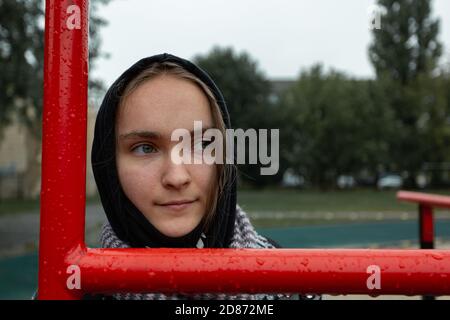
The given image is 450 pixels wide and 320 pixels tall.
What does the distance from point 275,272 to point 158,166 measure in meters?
0.29

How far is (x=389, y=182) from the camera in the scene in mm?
35906

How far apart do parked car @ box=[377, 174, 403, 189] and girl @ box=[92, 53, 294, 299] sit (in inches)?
1418

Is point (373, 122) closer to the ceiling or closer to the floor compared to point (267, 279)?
closer to the ceiling

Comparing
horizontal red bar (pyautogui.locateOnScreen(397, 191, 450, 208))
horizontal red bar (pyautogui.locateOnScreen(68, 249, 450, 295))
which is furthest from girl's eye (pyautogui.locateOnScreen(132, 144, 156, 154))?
horizontal red bar (pyautogui.locateOnScreen(397, 191, 450, 208))

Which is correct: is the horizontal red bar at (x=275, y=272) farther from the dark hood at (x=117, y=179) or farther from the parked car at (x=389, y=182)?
the parked car at (x=389, y=182)

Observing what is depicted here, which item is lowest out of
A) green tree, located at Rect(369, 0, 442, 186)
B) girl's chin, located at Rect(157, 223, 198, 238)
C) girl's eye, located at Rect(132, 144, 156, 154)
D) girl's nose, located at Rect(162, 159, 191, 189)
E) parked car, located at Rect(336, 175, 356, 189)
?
girl's chin, located at Rect(157, 223, 198, 238)

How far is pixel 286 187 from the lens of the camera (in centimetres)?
2912

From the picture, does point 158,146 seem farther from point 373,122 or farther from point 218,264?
point 373,122

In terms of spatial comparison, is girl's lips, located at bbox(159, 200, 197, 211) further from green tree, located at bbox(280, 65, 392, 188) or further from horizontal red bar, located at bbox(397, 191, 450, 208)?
green tree, located at bbox(280, 65, 392, 188)

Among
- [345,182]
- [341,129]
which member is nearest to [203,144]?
[341,129]

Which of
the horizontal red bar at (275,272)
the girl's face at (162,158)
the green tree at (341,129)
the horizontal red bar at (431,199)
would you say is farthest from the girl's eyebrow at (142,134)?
the green tree at (341,129)

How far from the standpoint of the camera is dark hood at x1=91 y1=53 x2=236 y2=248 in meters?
0.86

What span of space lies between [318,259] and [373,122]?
1116 inches

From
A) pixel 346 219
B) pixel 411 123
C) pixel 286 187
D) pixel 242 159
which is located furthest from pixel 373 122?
pixel 242 159
